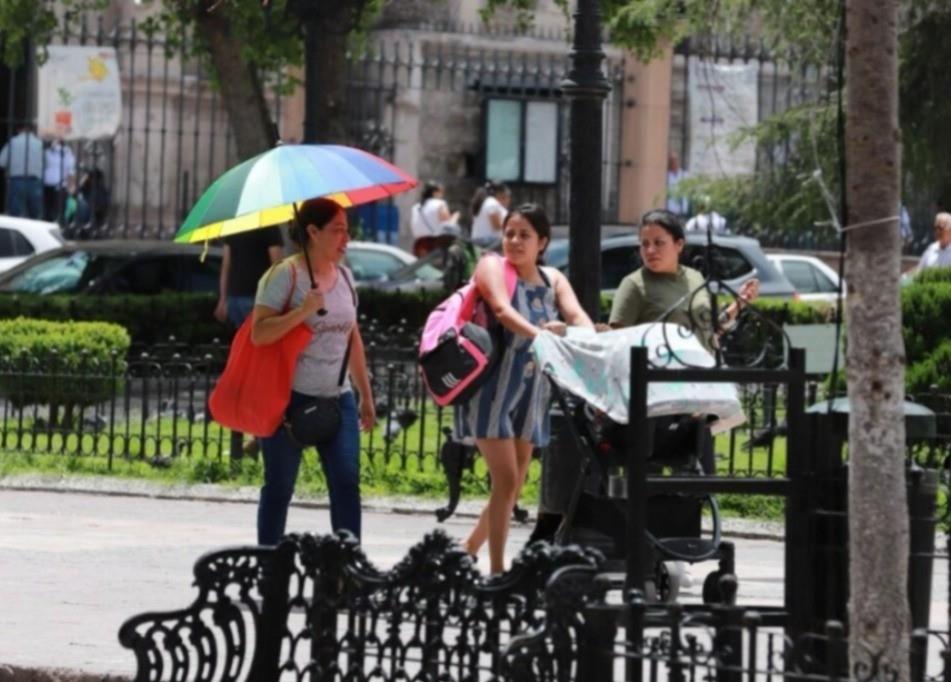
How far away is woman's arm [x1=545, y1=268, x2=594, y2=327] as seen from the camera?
1084cm

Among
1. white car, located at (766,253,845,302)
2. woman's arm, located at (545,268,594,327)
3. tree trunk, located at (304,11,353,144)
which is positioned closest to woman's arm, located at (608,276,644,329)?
woman's arm, located at (545,268,594,327)

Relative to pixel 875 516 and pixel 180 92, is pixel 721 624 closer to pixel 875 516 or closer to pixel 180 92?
pixel 875 516

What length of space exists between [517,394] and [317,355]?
100 centimetres

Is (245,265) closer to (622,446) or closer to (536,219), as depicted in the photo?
(536,219)

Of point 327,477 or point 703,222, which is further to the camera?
point 703,222

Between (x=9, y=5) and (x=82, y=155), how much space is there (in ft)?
28.2

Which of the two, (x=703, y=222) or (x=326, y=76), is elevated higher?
(x=326, y=76)

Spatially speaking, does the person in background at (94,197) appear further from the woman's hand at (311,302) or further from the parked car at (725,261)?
the woman's hand at (311,302)

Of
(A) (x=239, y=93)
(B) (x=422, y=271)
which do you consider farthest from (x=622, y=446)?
(B) (x=422, y=271)

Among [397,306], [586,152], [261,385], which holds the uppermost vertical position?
[586,152]

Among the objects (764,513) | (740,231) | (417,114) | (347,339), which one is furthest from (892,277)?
(417,114)

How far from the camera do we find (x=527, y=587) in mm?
6832

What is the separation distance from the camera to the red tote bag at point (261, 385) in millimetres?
10156

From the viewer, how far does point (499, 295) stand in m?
10.7
